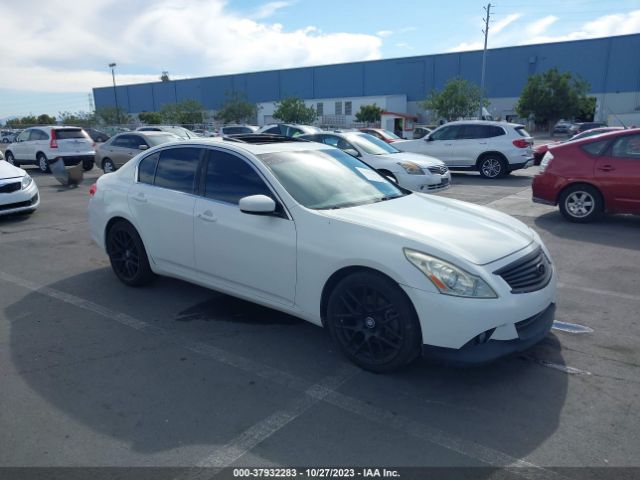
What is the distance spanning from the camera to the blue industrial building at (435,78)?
5806cm

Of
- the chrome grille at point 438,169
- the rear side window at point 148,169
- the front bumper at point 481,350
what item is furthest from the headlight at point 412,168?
the front bumper at point 481,350

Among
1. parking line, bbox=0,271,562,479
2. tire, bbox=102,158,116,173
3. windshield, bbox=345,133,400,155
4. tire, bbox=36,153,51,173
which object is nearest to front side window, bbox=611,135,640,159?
windshield, bbox=345,133,400,155

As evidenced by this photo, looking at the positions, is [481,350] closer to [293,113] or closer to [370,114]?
[293,113]

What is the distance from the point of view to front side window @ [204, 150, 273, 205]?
4.36m

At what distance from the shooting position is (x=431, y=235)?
3.62 meters

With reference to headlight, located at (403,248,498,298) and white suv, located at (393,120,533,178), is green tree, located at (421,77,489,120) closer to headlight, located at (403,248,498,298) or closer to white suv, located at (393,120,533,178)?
white suv, located at (393,120,533,178)

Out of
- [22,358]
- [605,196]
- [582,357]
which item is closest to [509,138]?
[605,196]

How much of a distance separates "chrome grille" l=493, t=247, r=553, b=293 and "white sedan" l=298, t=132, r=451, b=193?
7166 millimetres

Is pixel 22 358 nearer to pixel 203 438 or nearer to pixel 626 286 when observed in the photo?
pixel 203 438

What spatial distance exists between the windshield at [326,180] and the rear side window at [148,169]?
4.79 feet

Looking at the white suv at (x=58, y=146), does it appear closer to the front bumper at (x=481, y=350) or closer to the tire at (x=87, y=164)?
the tire at (x=87, y=164)

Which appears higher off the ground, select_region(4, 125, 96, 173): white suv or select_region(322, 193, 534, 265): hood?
select_region(322, 193, 534, 265): hood

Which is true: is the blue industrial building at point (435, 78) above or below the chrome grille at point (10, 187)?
above

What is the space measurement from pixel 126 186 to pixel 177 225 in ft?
3.46
